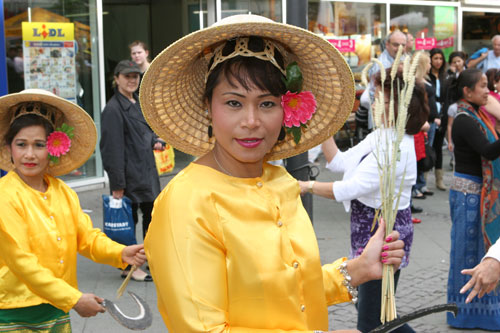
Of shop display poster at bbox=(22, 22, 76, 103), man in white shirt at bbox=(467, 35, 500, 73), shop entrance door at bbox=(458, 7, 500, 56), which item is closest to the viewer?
shop display poster at bbox=(22, 22, 76, 103)

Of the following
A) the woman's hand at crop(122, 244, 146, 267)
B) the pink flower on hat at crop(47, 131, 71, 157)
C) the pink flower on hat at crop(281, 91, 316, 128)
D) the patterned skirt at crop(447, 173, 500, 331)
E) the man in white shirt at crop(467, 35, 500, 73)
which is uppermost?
the man in white shirt at crop(467, 35, 500, 73)

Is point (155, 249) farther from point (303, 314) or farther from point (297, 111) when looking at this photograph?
point (297, 111)

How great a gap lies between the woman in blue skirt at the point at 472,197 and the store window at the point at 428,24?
34.9ft

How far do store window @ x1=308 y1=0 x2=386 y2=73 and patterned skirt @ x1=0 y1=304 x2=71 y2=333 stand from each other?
37.3 ft

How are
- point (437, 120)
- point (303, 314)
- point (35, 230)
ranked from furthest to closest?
point (437, 120), point (35, 230), point (303, 314)

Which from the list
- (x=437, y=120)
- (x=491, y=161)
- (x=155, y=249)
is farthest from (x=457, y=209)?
(x=437, y=120)

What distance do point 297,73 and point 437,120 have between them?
9.13 meters

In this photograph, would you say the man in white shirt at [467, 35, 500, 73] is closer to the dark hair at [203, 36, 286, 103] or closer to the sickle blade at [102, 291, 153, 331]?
the sickle blade at [102, 291, 153, 331]

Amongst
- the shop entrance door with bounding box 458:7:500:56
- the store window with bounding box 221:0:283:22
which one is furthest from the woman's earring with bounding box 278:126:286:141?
the shop entrance door with bounding box 458:7:500:56

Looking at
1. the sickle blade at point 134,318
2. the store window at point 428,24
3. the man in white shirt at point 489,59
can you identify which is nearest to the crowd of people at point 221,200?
the sickle blade at point 134,318

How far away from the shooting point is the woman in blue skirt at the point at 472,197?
5316 mm

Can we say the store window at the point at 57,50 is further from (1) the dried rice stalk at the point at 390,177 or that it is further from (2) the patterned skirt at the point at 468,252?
(1) the dried rice stalk at the point at 390,177

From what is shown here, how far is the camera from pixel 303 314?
→ 2.30 metres

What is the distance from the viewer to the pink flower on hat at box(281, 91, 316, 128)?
2.41 metres
